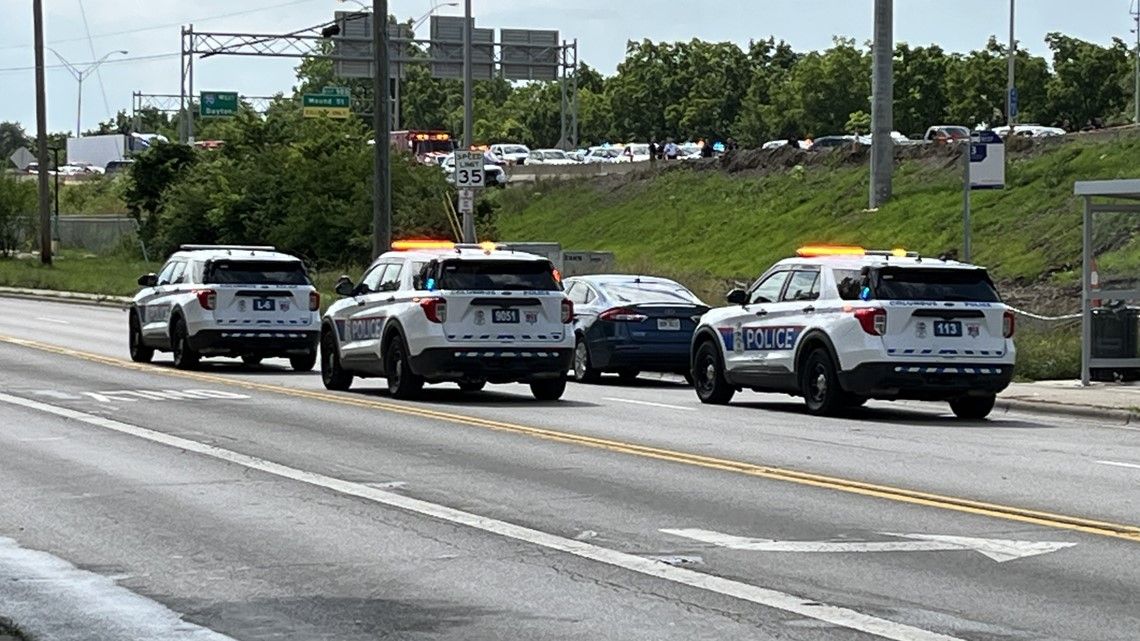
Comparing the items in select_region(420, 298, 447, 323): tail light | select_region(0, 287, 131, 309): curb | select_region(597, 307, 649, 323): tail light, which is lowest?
select_region(0, 287, 131, 309): curb

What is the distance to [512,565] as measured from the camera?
11461 millimetres

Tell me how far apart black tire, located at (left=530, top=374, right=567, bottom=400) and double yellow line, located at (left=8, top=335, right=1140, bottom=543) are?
6.79 ft

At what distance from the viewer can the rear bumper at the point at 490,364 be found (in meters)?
23.8

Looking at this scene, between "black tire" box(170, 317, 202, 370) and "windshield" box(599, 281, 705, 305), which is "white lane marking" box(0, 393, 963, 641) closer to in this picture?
"windshield" box(599, 281, 705, 305)

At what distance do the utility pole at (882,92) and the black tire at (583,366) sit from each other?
25938 mm

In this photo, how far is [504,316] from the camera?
24219mm

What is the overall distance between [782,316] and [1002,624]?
1370 centimetres

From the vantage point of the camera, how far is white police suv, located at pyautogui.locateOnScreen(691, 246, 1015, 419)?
71.4 ft

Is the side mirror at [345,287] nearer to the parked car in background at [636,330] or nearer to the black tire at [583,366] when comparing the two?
the parked car in background at [636,330]

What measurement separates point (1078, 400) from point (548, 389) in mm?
6161

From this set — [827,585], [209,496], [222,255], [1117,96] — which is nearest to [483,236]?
[222,255]

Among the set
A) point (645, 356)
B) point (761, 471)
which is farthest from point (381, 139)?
point (761, 471)

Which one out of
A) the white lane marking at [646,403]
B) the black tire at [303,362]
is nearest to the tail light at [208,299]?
the black tire at [303,362]

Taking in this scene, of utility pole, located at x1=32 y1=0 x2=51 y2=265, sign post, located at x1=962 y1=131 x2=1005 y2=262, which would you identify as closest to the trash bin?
sign post, located at x1=962 y1=131 x2=1005 y2=262
